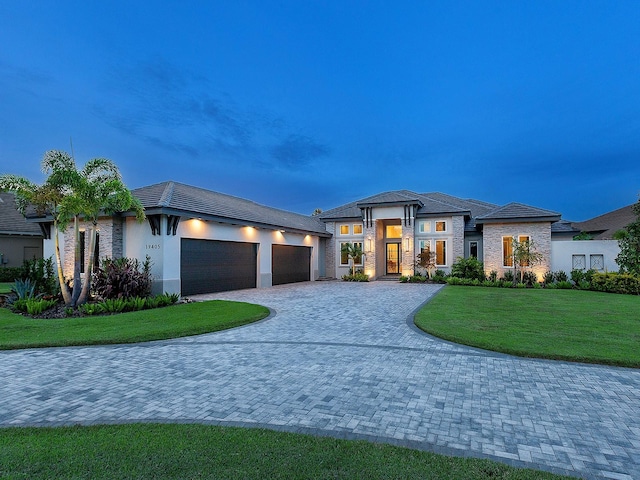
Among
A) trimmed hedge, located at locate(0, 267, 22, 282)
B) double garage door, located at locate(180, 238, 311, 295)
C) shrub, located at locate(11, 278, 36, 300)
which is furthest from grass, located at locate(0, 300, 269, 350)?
trimmed hedge, located at locate(0, 267, 22, 282)

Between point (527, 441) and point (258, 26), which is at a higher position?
point (258, 26)

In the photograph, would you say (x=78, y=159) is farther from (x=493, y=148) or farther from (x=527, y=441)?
(x=493, y=148)

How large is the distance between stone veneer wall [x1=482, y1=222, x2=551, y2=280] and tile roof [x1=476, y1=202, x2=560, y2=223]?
564 mm

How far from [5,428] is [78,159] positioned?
10.7 meters

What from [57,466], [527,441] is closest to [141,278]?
[57,466]

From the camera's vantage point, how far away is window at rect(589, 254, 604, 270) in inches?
744

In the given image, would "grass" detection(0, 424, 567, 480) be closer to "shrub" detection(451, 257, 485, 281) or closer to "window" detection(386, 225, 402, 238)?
"shrub" detection(451, 257, 485, 281)

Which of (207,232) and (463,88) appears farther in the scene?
(463,88)

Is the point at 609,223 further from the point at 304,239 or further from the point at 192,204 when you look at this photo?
the point at 192,204

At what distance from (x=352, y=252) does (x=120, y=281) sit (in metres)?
15.0

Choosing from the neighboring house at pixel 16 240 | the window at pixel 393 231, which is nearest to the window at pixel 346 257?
the window at pixel 393 231

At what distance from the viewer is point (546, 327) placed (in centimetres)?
812

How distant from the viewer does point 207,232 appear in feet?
51.9

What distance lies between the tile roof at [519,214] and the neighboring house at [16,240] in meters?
29.3
